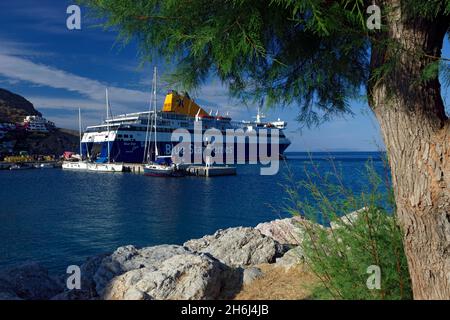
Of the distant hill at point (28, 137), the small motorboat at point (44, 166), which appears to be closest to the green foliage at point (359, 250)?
the small motorboat at point (44, 166)

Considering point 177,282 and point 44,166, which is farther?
point 44,166

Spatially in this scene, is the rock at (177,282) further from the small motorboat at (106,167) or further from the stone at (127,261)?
the small motorboat at (106,167)

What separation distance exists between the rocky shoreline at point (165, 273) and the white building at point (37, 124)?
102572 mm

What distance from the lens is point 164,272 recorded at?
171 inches

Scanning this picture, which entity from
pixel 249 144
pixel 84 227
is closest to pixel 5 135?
pixel 249 144

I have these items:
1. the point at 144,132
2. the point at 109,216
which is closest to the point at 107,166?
the point at 144,132

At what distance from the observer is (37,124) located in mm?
100250

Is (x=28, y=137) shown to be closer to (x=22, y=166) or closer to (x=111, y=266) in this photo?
(x=22, y=166)

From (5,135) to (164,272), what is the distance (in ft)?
326

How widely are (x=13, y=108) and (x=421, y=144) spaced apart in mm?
134264

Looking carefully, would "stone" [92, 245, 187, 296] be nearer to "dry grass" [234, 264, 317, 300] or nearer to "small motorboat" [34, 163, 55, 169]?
"dry grass" [234, 264, 317, 300]

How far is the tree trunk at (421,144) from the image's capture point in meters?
2.55

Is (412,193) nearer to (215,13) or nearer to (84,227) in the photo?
(215,13)

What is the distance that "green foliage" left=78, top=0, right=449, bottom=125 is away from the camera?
99.9 inches
